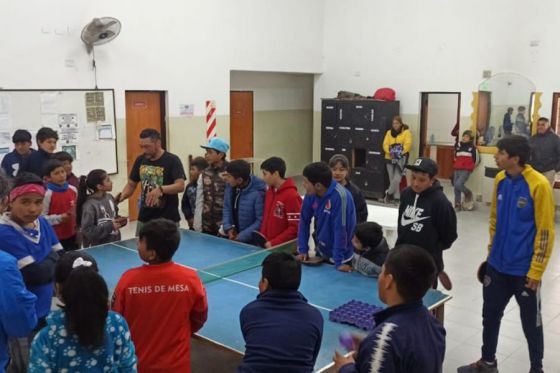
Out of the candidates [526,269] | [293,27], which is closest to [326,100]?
[293,27]

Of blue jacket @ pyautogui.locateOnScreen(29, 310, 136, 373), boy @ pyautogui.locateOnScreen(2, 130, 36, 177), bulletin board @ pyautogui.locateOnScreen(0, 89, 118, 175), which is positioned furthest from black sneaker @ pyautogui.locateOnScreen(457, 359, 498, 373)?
bulletin board @ pyautogui.locateOnScreen(0, 89, 118, 175)

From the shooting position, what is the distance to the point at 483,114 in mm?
10859

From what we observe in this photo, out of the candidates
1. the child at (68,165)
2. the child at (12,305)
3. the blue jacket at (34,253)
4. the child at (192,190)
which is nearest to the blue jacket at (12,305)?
the child at (12,305)

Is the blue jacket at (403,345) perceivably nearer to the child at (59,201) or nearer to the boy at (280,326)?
the boy at (280,326)

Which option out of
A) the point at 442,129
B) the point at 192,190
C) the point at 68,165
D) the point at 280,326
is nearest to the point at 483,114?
the point at 442,129

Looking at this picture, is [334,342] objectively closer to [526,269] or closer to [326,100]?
[526,269]

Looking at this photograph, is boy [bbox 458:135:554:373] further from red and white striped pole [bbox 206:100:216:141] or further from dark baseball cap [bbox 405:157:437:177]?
red and white striped pole [bbox 206:100:216:141]

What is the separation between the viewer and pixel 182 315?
2.86 meters

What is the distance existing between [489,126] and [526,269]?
7.55m

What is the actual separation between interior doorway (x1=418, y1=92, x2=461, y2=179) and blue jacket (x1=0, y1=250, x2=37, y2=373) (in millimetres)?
12109

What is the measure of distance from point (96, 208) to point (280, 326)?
3046 millimetres

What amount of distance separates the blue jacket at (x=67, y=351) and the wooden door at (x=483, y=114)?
9.75m

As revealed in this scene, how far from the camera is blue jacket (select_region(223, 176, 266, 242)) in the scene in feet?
17.2

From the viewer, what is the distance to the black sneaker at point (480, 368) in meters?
4.16
